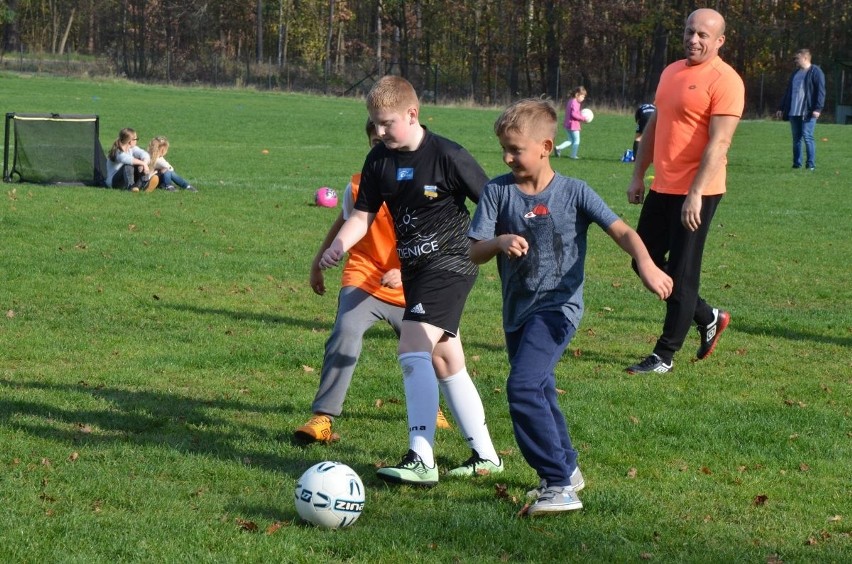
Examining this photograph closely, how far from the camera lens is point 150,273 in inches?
393

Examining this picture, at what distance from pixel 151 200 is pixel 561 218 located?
438 inches

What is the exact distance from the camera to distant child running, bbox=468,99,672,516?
440 cm

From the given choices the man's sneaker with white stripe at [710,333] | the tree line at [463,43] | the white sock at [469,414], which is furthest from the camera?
the tree line at [463,43]

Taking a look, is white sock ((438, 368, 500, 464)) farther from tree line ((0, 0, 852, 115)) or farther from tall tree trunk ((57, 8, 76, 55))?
tall tree trunk ((57, 8, 76, 55))

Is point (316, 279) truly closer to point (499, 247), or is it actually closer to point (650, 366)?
point (499, 247)

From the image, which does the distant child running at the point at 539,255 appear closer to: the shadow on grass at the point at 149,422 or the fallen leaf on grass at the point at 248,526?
the fallen leaf on grass at the point at 248,526

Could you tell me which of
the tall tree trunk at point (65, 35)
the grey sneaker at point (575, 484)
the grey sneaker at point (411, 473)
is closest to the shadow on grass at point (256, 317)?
the grey sneaker at point (411, 473)

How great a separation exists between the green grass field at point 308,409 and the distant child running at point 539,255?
1.03 feet

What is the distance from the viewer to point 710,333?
755cm

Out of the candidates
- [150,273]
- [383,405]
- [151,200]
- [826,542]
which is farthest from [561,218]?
[151,200]

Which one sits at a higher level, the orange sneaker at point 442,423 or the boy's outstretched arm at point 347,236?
the boy's outstretched arm at point 347,236

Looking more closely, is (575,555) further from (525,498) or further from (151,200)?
(151,200)

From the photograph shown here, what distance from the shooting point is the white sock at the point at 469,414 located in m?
5.10

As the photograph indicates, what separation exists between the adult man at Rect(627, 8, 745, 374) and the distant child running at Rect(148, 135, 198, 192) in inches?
388
